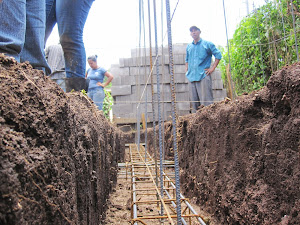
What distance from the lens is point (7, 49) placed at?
1378 mm

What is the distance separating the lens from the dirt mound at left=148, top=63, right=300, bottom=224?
133 cm

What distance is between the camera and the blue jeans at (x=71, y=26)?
8.06 feet

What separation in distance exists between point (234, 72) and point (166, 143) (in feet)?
10.0

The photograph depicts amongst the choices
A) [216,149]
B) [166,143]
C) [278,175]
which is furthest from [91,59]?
[278,175]

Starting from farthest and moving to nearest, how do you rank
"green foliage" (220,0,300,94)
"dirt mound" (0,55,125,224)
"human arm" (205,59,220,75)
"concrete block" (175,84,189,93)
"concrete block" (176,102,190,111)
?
"concrete block" (175,84,189,93) < "concrete block" (176,102,190,111) < "green foliage" (220,0,300,94) < "human arm" (205,59,220,75) < "dirt mound" (0,55,125,224)

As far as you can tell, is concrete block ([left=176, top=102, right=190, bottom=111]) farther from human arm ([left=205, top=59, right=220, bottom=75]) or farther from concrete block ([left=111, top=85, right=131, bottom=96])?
human arm ([left=205, top=59, right=220, bottom=75])

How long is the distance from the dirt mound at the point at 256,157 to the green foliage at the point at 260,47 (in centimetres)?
301

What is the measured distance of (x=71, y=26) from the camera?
2.52 meters

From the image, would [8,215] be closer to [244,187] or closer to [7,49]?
[7,49]

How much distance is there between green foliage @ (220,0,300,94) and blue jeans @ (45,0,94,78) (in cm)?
327

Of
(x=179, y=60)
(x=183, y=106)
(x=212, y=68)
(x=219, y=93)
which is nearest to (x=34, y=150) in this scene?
(x=212, y=68)

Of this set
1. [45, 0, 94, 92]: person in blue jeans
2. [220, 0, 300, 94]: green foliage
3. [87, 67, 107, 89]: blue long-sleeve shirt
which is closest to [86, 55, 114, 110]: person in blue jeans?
[87, 67, 107, 89]: blue long-sleeve shirt

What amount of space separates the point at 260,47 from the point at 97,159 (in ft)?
13.8

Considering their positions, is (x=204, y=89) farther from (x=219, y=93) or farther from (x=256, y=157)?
(x=219, y=93)
